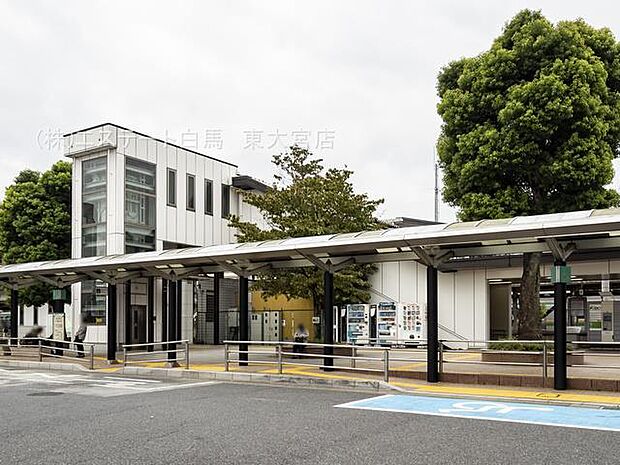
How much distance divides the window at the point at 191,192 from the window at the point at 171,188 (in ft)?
3.13

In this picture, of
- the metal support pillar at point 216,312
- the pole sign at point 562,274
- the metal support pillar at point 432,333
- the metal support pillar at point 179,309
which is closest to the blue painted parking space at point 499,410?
the metal support pillar at point 432,333

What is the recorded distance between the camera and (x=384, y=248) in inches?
641

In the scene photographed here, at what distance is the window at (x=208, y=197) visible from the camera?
36156 mm

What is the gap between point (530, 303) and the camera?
21.4 metres

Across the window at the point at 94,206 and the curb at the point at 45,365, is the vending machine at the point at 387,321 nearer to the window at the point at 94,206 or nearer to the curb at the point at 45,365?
the window at the point at 94,206

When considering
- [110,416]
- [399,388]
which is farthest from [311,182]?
[110,416]

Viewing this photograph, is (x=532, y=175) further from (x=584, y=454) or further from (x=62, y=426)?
(x=62, y=426)

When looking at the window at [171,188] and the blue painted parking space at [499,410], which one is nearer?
the blue painted parking space at [499,410]

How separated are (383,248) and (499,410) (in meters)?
5.47

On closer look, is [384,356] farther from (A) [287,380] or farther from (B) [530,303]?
(B) [530,303]

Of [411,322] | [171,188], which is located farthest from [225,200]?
[411,322]

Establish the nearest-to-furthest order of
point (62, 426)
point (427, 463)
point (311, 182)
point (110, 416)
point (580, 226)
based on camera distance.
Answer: point (427, 463) → point (62, 426) → point (110, 416) → point (580, 226) → point (311, 182)

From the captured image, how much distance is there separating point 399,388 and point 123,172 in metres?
20.2

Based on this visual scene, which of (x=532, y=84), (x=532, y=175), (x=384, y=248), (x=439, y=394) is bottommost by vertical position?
(x=439, y=394)
